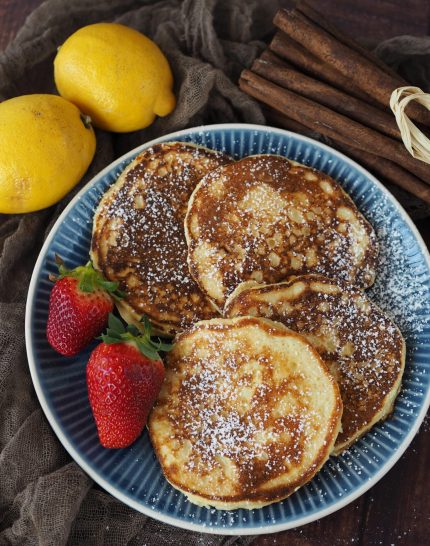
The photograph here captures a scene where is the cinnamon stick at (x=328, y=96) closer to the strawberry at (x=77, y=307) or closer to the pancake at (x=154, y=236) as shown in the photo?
the pancake at (x=154, y=236)

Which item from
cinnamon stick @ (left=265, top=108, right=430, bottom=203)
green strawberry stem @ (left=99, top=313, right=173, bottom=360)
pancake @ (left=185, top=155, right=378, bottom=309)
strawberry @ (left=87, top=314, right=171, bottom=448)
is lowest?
strawberry @ (left=87, top=314, right=171, bottom=448)

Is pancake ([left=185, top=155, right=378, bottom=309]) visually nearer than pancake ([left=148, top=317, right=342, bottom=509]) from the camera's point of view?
No

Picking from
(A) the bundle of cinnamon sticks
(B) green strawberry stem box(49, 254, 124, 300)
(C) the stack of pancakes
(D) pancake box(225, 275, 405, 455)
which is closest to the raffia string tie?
(A) the bundle of cinnamon sticks

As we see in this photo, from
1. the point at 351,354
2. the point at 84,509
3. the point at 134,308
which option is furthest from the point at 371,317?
the point at 84,509

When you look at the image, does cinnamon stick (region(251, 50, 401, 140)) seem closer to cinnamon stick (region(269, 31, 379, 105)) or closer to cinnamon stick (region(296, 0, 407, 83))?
cinnamon stick (region(269, 31, 379, 105))

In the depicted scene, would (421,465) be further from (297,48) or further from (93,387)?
(297,48)

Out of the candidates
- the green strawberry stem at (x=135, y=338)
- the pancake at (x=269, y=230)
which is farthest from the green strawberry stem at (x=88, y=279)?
the pancake at (x=269, y=230)

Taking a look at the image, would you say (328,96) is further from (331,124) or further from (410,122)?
(410,122)
